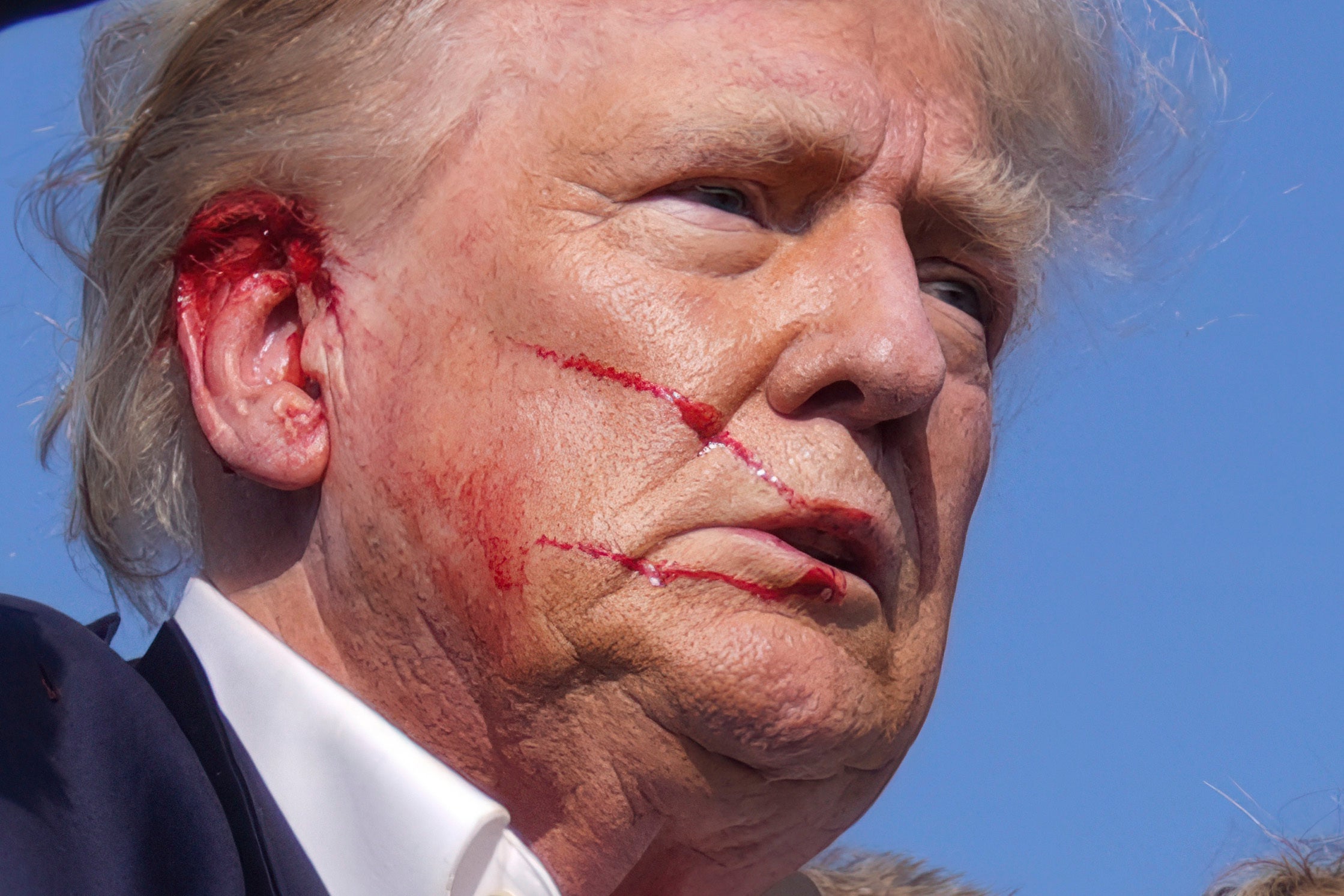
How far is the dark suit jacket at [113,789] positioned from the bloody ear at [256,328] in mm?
351

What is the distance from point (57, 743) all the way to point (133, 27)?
1408mm

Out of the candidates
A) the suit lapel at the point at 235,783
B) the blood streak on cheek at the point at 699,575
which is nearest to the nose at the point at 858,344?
the blood streak on cheek at the point at 699,575

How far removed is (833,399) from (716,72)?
0.49 m

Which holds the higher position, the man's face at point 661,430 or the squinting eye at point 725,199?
the squinting eye at point 725,199

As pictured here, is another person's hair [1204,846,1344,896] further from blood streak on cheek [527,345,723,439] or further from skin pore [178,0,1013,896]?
blood streak on cheek [527,345,723,439]

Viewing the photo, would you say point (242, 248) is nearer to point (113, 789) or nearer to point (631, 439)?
point (631, 439)

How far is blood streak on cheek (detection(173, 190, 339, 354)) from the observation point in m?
2.41

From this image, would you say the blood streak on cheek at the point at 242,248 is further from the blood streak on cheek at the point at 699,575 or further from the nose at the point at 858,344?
the nose at the point at 858,344

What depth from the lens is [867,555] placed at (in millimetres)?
2230

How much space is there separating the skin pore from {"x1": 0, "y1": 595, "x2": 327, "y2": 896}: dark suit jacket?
259 millimetres

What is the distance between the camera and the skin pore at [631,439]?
2105mm

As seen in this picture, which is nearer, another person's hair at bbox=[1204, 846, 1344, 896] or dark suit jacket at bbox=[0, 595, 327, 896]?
dark suit jacket at bbox=[0, 595, 327, 896]

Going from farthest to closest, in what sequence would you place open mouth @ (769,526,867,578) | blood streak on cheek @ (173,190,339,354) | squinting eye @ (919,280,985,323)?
squinting eye @ (919,280,985,323)
blood streak on cheek @ (173,190,339,354)
open mouth @ (769,526,867,578)

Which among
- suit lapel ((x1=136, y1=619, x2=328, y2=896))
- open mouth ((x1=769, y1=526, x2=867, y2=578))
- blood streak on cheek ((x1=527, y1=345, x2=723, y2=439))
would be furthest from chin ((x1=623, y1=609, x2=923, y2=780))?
suit lapel ((x1=136, y1=619, x2=328, y2=896))
